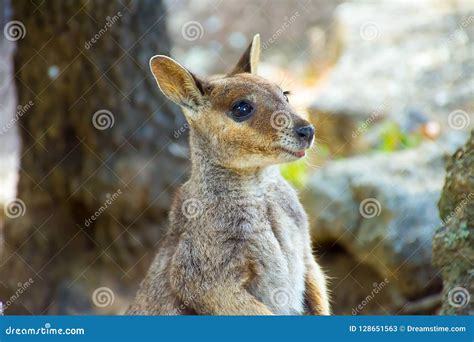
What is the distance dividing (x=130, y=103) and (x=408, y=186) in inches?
95.3

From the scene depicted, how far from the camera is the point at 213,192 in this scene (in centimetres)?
529

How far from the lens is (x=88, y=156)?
7.94m

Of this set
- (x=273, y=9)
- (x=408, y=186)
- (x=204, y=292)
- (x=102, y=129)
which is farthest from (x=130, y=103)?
(x=204, y=292)

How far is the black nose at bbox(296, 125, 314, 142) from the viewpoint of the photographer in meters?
A: 5.07

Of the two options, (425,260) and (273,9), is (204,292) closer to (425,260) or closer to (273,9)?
(425,260)
